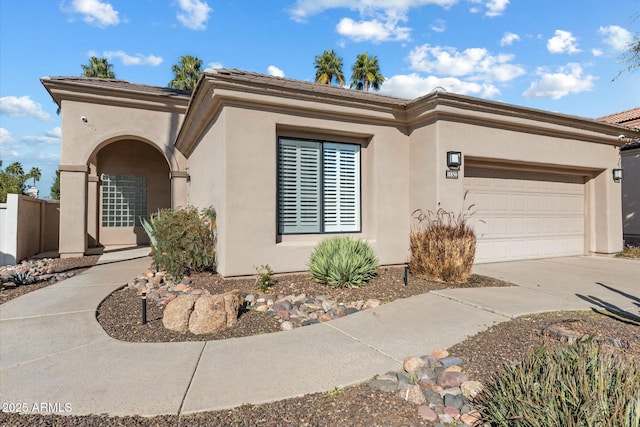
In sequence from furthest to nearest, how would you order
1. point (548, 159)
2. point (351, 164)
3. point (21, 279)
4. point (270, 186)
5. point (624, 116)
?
point (624, 116)
point (548, 159)
point (351, 164)
point (21, 279)
point (270, 186)

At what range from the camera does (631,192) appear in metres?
14.7

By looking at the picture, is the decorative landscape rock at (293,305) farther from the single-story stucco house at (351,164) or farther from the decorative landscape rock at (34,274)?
the decorative landscape rock at (34,274)

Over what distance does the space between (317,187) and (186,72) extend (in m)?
22.1

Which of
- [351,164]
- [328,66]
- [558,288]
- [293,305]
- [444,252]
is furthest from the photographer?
[328,66]

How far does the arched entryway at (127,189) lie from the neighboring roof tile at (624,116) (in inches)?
767

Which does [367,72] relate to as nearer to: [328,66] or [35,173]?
[328,66]

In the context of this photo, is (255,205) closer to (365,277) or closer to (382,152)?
(365,277)

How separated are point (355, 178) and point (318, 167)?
0.99 m

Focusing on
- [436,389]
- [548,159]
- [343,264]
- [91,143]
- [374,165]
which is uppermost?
[91,143]

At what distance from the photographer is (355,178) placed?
855cm

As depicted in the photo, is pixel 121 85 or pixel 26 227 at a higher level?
pixel 121 85

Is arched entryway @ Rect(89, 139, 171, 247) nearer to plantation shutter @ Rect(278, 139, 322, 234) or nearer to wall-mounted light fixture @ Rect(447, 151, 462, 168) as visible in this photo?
plantation shutter @ Rect(278, 139, 322, 234)

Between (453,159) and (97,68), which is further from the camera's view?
(97,68)

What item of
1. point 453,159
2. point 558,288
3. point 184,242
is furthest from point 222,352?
point 453,159
